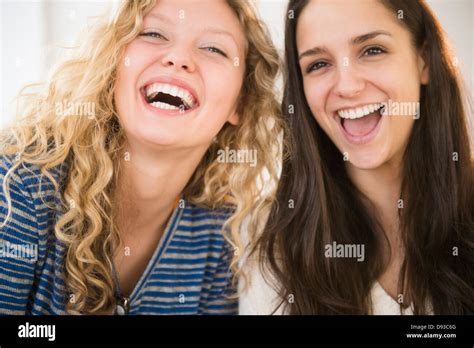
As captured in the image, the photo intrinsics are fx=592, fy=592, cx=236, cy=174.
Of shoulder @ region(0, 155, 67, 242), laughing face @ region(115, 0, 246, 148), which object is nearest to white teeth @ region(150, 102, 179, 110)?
laughing face @ region(115, 0, 246, 148)

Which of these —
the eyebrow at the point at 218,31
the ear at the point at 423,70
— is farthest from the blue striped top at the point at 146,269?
the ear at the point at 423,70

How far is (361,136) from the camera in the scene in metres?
1.59

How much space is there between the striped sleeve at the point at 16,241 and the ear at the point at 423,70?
3.45 feet

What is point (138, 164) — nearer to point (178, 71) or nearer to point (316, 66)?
point (178, 71)

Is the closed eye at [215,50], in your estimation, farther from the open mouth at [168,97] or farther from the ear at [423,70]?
the ear at [423,70]

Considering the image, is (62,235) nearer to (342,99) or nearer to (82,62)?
(82,62)

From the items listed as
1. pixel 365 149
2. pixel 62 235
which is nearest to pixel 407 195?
pixel 365 149

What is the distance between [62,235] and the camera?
1519 mm

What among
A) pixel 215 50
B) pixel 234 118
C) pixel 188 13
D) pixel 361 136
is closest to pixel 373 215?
pixel 361 136

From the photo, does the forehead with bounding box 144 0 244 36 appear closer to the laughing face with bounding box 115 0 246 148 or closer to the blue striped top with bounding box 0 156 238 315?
the laughing face with bounding box 115 0 246 148

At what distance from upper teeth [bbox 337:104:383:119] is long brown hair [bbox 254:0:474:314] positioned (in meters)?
0.09

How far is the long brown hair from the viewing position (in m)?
1.53

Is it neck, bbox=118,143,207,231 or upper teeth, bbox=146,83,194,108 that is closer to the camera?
upper teeth, bbox=146,83,194,108
